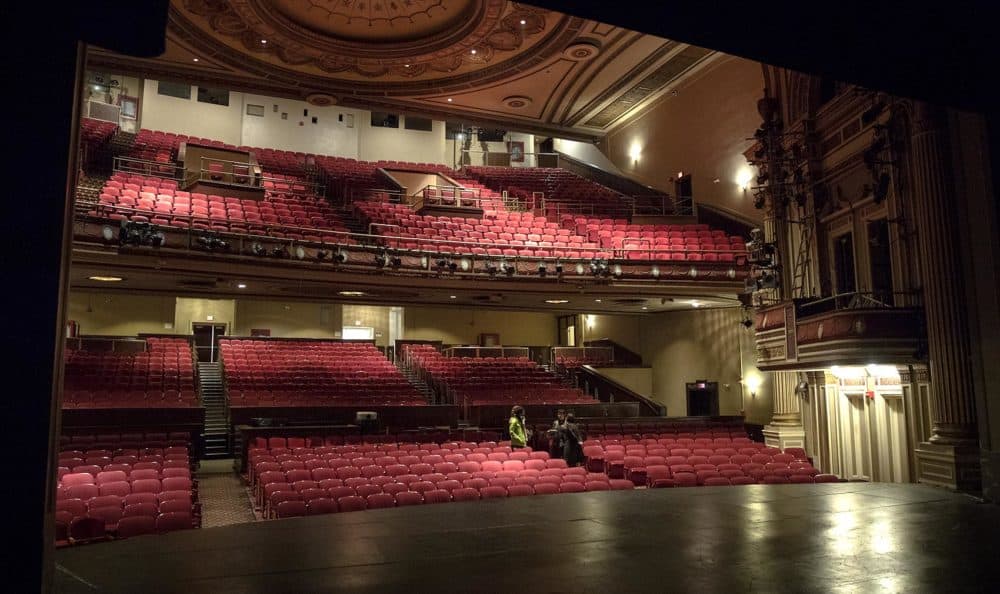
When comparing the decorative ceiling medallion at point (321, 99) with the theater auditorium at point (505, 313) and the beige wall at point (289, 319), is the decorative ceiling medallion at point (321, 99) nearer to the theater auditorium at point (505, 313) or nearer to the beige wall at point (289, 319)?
the theater auditorium at point (505, 313)

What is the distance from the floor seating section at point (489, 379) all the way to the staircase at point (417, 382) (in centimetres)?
14

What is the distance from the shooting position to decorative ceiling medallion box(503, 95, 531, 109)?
655 inches

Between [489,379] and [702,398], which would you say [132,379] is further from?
[702,398]

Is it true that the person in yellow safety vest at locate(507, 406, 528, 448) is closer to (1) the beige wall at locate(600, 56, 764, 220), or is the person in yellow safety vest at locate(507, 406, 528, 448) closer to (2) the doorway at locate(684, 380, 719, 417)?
(2) the doorway at locate(684, 380, 719, 417)

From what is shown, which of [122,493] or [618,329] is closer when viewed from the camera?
[122,493]

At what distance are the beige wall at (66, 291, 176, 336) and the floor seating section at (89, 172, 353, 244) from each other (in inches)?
136

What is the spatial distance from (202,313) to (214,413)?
567 centimetres

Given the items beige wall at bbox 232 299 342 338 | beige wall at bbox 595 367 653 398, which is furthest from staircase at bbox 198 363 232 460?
beige wall at bbox 595 367 653 398

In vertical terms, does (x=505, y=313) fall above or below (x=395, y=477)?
above

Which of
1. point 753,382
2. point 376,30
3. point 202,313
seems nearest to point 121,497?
point 376,30

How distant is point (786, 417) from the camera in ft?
35.1

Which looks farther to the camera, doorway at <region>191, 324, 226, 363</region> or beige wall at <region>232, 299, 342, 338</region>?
beige wall at <region>232, 299, 342, 338</region>

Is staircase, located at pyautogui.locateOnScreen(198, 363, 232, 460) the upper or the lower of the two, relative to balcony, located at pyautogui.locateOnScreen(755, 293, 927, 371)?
lower

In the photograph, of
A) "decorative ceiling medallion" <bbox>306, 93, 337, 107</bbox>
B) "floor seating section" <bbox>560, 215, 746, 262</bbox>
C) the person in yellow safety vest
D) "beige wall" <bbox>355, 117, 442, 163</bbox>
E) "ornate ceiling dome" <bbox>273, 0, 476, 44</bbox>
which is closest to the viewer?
the person in yellow safety vest
